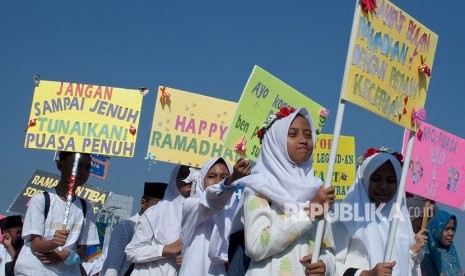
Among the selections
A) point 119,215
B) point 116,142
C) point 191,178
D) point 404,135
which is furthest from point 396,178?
point 119,215

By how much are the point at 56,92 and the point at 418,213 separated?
155 inches

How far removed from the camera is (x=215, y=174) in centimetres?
720

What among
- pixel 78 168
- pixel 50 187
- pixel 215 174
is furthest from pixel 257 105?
pixel 50 187

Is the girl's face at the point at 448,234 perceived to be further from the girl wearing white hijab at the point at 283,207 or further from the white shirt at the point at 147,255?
the girl wearing white hijab at the point at 283,207

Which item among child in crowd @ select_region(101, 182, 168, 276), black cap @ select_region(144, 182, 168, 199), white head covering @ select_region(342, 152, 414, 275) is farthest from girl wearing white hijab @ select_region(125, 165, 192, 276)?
white head covering @ select_region(342, 152, 414, 275)

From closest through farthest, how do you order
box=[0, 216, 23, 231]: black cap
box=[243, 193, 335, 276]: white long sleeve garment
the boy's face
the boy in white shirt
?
box=[243, 193, 335, 276]: white long sleeve garment → the boy in white shirt → the boy's face → box=[0, 216, 23, 231]: black cap

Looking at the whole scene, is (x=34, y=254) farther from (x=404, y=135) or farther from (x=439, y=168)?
(x=439, y=168)

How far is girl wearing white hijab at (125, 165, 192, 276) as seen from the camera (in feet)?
25.0

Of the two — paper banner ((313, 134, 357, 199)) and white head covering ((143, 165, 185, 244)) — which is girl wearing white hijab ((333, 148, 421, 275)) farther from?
paper banner ((313, 134, 357, 199))

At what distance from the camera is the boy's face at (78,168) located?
746 cm

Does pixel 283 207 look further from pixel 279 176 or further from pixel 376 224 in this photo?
pixel 376 224

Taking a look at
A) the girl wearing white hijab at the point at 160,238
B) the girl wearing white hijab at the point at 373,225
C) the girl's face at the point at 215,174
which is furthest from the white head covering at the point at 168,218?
the girl wearing white hijab at the point at 373,225

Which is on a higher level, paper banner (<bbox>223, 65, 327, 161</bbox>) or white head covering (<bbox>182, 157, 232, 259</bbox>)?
paper banner (<bbox>223, 65, 327, 161</bbox>)

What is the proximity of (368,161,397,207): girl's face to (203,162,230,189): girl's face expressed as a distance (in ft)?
5.03
